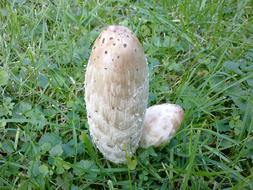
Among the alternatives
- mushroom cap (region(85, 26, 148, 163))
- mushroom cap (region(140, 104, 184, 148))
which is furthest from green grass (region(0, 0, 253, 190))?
mushroom cap (region(85, 26, 148, 163))

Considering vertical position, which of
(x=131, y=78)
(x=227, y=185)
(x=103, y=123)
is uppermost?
(x=131, y=78)

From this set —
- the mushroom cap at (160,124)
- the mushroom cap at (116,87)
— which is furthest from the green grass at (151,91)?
the mushroom cap at (116,87)

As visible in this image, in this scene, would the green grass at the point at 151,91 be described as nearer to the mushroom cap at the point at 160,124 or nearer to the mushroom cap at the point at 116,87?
the mushroom cap at the point at 160,124

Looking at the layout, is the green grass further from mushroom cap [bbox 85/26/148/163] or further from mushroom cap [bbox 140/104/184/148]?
mushroom cap [bbox 85/26/148/163]

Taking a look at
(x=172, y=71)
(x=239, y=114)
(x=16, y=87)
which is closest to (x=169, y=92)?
(x=172, y=71)

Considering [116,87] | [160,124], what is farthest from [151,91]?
[116,87]

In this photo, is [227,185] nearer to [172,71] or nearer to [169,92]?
[169,92]
